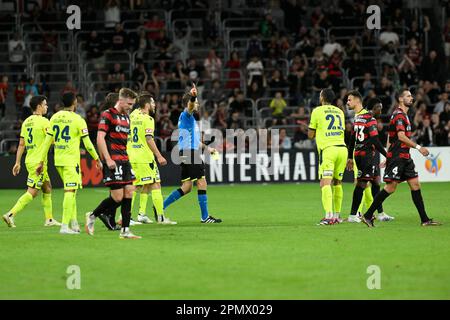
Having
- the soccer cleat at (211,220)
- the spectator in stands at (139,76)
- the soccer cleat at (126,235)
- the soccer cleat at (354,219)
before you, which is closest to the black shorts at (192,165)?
the soccer cleat at (211,220)

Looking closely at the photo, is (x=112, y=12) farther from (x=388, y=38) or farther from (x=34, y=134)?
(x=34, y=134)

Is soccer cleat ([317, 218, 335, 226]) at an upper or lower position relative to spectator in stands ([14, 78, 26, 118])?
lower

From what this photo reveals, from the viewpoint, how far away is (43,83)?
101ft

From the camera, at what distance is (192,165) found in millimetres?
16641

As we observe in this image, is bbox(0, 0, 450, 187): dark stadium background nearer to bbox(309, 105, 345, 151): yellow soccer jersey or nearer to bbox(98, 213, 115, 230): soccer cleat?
bbox(309, 105, 345, 151): yellow soccer jersey

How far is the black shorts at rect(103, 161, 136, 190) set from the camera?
1346cm

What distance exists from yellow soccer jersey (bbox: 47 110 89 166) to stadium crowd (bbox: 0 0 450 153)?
1352cm

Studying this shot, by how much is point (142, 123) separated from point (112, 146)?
3.03 metres

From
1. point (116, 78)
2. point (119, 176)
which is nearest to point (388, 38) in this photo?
point (116, 78)

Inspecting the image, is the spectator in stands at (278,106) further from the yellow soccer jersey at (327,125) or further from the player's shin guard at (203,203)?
the yellow soccer jersey at (327,125)

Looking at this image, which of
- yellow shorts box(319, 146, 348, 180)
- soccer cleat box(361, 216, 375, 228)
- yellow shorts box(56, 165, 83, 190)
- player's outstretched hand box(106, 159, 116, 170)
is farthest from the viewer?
yellow shorts box(319, 146, 348, 180)

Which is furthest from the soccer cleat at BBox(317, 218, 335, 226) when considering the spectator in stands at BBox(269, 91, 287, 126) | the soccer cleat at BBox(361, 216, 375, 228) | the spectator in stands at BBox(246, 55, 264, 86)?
the spectator in stands at BBox(246, 55, 264, 86)

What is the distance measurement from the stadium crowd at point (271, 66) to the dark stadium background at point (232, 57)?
0.04 metres
